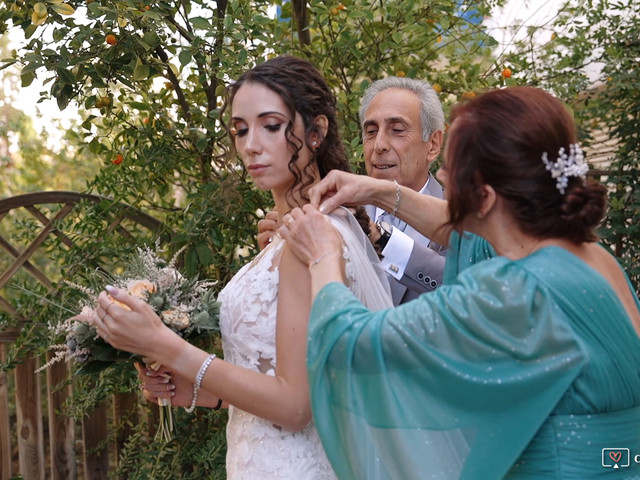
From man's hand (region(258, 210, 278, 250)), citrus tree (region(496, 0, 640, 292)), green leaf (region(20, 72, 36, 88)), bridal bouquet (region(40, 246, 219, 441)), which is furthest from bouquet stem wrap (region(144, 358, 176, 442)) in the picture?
citrus tree (region(496, 0, 640, 292))

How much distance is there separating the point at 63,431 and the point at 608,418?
10.9 ft

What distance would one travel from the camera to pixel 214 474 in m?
3.66

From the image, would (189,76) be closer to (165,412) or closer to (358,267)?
(165,412)

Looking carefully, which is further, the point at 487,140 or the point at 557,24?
the point at 557,24

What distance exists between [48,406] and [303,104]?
2694mm

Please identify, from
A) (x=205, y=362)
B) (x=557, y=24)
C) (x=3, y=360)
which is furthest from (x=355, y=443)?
(x=557, y=24)

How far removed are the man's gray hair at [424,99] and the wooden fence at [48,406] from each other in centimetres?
129

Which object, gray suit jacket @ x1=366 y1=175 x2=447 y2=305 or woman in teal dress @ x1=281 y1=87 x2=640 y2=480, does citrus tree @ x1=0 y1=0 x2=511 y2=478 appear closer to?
gray suit jacket @ x1=366 y1=175 x2=447 y2=305

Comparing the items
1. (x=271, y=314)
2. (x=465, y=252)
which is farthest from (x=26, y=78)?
(x=465, y=252)

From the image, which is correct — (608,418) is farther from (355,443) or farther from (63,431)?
(63,431)

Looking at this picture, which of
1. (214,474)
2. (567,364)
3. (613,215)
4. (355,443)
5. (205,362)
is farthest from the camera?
(613,215)

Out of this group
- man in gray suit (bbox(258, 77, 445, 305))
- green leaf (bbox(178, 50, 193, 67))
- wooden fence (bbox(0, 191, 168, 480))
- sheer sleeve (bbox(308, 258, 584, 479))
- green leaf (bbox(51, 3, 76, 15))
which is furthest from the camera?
wooden fence (bbox(0, 191, 168, 480))

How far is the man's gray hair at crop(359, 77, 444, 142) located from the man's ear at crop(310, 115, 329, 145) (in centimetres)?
136

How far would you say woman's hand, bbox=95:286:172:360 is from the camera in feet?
6.68
